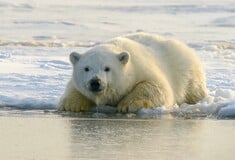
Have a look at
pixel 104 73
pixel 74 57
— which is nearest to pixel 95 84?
pixel 104 73

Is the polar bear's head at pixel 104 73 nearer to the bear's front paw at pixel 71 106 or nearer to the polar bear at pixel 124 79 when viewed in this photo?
the polar bear at pixel 124 79

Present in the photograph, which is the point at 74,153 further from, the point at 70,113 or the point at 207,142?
the point at 70,113

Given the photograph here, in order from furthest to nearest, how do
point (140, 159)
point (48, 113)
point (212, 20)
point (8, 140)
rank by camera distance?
point (212, 20), point (48, 113), point (8, 140), point (140, 159)

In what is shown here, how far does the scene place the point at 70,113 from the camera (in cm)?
830

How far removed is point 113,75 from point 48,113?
80cm

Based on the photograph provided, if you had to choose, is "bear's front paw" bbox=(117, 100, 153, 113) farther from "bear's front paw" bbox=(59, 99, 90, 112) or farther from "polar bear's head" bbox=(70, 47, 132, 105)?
"bear's front paw" bbox=(59, 99, 90, 112)

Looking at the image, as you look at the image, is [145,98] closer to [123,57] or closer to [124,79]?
[124,79]

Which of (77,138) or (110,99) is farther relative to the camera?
(110,99)

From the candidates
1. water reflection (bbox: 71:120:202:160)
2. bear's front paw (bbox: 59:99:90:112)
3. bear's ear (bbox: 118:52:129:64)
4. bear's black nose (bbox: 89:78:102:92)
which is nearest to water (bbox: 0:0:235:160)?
water reflection (bbox: 71:120:202:160)

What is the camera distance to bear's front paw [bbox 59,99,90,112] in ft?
27.9

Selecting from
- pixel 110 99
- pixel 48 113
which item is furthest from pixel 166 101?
pixel 48 113

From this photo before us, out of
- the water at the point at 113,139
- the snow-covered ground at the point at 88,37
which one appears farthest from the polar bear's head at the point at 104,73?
the water at the point at 113,139

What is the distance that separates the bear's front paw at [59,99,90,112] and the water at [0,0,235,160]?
12 cm

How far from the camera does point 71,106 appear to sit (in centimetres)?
852
